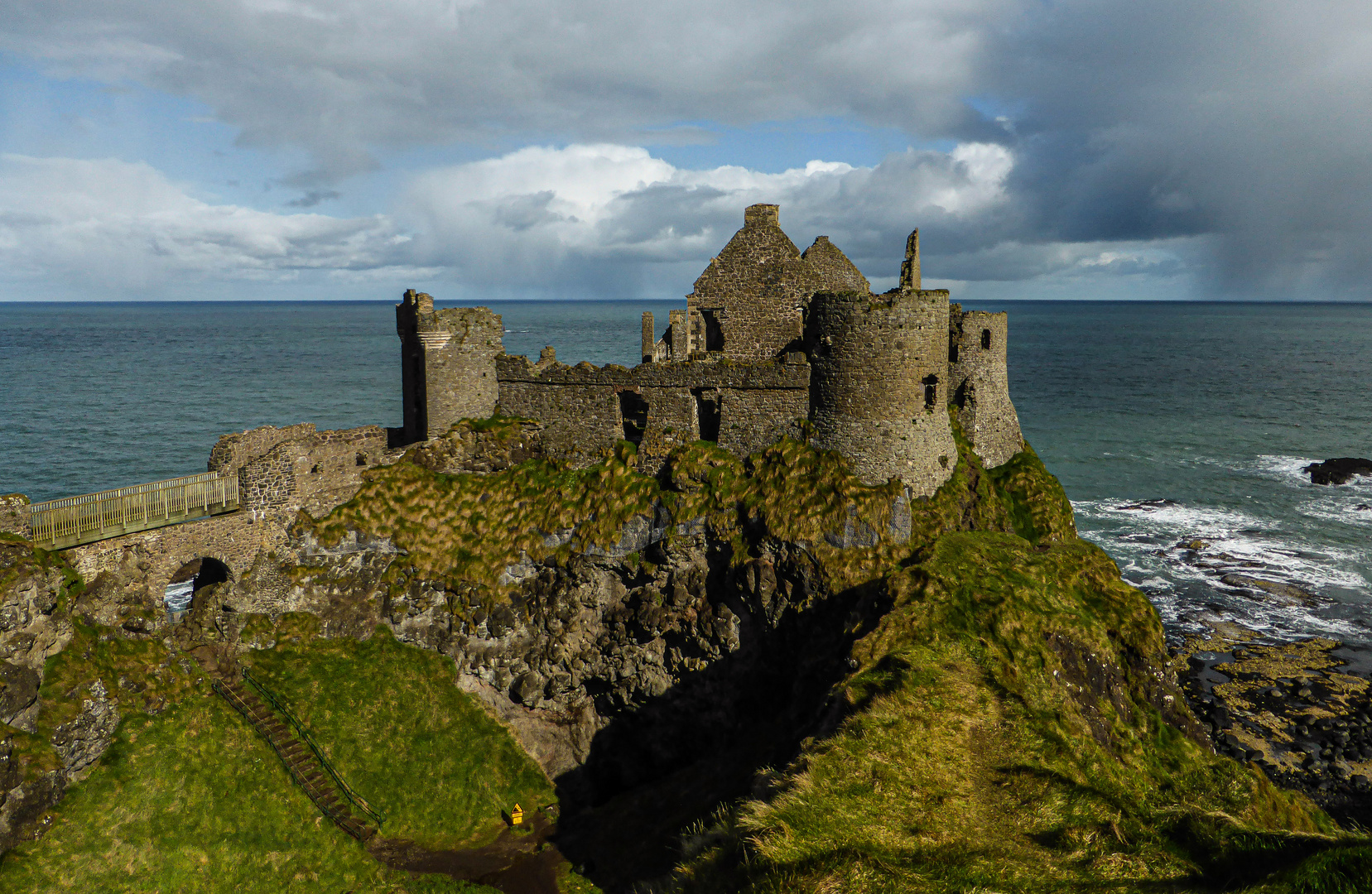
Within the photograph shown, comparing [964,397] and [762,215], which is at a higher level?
[762,215]

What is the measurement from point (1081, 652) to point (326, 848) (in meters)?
24.3

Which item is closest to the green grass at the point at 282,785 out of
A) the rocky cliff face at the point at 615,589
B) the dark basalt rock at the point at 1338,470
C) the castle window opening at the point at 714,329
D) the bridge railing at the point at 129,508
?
the rocky cliff face at the point at 615,589

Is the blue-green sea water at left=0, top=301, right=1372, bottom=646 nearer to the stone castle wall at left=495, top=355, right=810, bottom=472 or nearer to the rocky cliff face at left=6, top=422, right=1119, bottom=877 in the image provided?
the rocky cliff face at left=6, top=422, right=1119, bottom=877

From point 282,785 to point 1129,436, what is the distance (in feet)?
298

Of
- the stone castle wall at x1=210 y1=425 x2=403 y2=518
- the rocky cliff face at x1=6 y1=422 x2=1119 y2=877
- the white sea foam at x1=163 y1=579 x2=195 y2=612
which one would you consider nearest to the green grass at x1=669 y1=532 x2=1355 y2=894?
the rocky cliff face at x1=6 y1=422 x2=1119 y2=877

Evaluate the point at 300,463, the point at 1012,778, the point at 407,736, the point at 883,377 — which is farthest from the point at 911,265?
the point at 407,736

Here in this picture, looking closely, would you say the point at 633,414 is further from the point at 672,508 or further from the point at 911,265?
the point at 911,265

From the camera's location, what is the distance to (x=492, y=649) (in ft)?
103

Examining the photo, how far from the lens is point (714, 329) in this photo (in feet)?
118

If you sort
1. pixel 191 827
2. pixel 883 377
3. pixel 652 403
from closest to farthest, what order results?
pixel 191 827 < pixel 883 377 < pixel 652 403

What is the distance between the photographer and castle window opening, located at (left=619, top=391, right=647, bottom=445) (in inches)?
1356

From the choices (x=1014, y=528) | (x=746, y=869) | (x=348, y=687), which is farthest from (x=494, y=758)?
(x=1014, y=528)

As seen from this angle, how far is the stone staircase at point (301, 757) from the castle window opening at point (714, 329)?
22.1 meters

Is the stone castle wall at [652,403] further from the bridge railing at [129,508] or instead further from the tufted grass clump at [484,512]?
the bridge railing at [129,508]
